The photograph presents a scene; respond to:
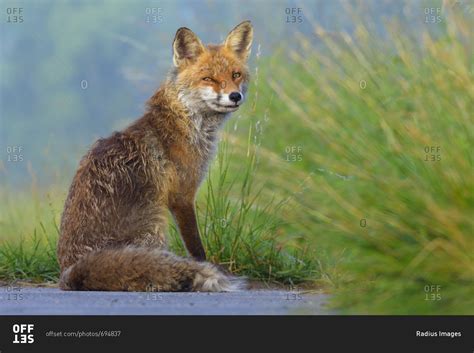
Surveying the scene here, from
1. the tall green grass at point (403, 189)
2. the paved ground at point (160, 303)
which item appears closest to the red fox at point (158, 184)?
the paved ground at point (160, 303)

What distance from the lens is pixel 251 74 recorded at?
9.73 meters

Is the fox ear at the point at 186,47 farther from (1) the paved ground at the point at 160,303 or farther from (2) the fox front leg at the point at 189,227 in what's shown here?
(1) the paved ground at the point at 160,303

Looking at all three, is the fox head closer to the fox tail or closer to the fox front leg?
the fox front leg

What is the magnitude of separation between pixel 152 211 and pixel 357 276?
2445 millimetres

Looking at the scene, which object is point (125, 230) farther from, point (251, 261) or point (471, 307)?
point (471, 307)

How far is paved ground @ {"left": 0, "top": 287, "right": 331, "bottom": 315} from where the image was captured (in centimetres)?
691

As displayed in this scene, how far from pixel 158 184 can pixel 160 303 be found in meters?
1.72

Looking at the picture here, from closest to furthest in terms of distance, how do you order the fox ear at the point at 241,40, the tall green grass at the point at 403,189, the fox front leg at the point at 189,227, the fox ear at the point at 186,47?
the tall green grass at the point at 403,189 < the fox front leg at the point at 189,227 < the fox ear at the point at 186,47 < the fox ear at the point at 241,40

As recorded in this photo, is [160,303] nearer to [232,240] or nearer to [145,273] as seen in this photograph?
[145,273]

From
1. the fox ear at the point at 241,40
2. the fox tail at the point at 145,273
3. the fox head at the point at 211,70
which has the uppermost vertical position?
the fox ear at the point at 241,40

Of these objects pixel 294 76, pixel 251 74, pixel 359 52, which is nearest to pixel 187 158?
pixel 251 74

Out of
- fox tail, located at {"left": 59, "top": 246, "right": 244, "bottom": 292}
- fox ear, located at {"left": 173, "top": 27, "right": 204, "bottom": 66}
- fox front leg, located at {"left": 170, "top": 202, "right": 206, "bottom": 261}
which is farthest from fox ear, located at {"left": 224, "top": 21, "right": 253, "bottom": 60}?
fox tail, located at {"left": 59, "top": 246, "right": 244, "bottom": 292}

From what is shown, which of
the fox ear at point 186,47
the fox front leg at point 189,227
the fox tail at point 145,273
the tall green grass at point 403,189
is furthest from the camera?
the fox ear at point 186,47

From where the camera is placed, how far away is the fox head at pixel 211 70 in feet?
30.0
